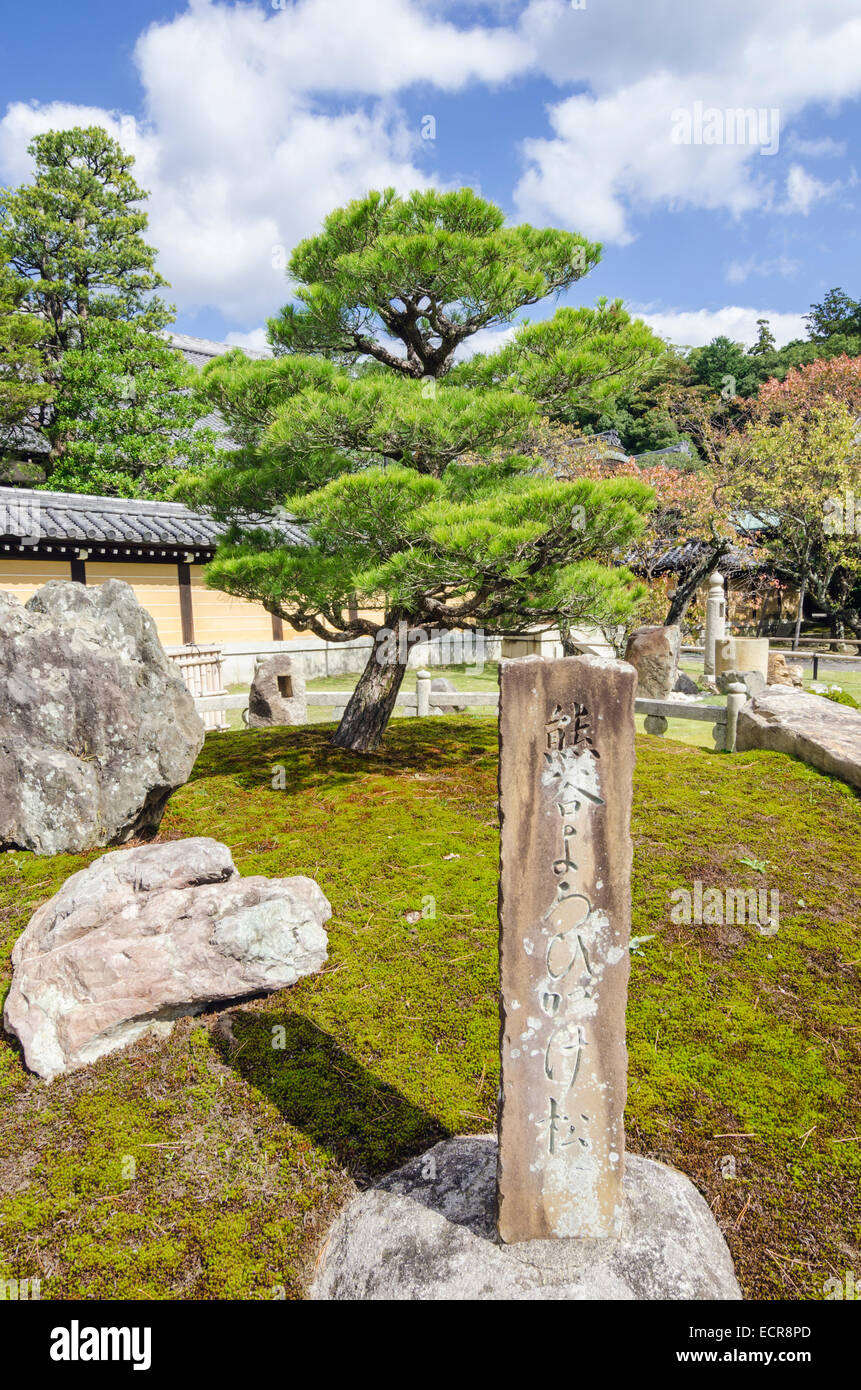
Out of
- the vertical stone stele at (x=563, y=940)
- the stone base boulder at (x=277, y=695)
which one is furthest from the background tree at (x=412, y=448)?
the vertical stone stele at (x=563, y=940)

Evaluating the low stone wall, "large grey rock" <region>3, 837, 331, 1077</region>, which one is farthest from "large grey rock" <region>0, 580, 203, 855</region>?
the low stone wall

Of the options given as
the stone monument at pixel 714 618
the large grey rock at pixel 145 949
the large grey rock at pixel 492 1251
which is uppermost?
the stone monument at pixel 714 618

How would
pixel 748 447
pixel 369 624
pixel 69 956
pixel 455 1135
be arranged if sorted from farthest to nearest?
pixel 748 447
pixel 369 624
pixel 69 956
pixel 455 1135

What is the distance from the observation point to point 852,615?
79.6ft

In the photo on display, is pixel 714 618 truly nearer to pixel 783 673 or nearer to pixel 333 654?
pixel 783 673

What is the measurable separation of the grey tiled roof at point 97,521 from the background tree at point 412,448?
526cm

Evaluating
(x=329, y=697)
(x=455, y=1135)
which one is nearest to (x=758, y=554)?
(x=329, y=697)

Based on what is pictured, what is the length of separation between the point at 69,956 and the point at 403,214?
6.28 meters

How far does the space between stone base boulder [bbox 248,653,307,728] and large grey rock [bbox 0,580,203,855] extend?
450 cm

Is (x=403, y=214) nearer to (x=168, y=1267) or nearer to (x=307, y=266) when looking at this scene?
(x=307, y=266)

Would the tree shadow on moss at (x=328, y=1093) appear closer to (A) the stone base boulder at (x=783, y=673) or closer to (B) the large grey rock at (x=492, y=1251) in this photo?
(B) the large grey rock at (x=492, y=1251)

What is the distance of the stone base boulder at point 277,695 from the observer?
33.2 feet

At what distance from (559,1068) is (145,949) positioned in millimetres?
2110
